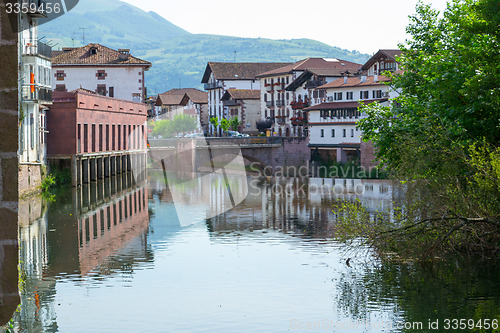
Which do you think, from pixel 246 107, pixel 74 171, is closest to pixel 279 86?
pixel 246 107

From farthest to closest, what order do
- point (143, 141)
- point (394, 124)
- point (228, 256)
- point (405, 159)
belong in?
point (143, 141), point (394, 124), point (228, 256), point (405, 159)

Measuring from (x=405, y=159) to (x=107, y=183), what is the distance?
41913 mm

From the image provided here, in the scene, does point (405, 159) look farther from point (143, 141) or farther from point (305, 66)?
point (305, 66)

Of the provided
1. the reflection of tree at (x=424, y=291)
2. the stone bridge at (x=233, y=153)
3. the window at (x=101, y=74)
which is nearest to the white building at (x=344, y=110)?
the stone bridge at (x=233, y=153)

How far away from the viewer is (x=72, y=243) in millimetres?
31125

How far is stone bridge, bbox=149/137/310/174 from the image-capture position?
87812mm

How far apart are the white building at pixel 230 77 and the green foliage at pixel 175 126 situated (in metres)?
12.7

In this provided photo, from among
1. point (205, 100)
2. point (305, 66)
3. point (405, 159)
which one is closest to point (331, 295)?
point (405, 159)

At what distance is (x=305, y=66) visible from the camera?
105m

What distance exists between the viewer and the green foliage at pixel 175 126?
15100 centimetres

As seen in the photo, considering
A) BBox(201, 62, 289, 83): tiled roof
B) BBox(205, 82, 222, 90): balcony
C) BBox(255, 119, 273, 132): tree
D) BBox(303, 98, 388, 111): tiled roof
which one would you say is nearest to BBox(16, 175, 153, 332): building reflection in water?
BBox(303, 98, 388, 111): tiled roof

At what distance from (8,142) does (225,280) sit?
65.3 ft

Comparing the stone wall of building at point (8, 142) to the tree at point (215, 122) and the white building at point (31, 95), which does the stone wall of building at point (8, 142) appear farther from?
the tree at point (215, 122)

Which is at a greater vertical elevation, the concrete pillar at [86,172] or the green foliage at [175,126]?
the green foliage at [175,126]
